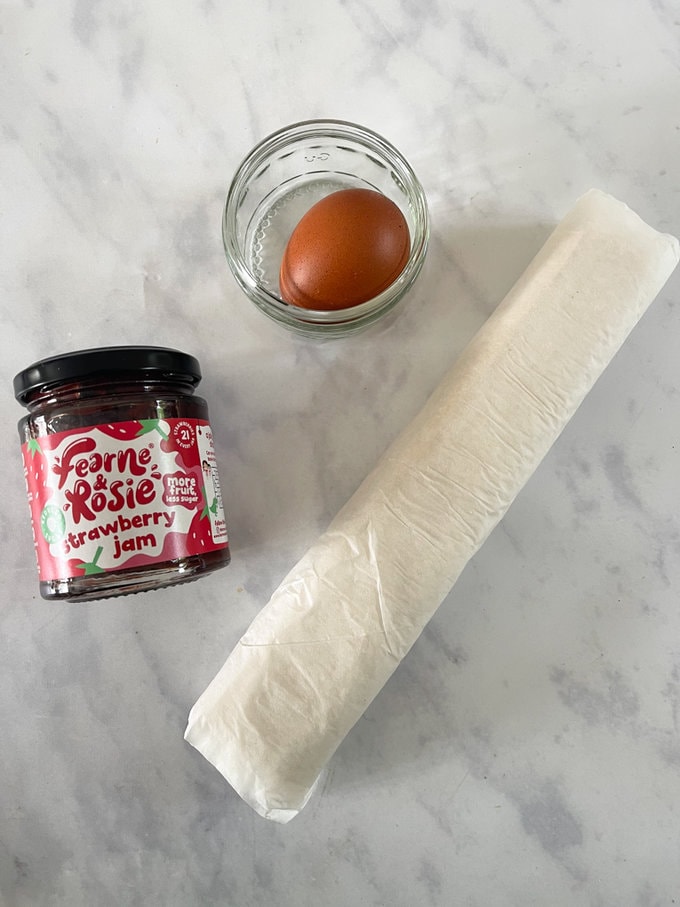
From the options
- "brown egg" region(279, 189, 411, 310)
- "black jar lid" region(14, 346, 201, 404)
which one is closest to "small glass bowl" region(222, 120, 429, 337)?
"brown egg" region(279, 189, 411, 310)

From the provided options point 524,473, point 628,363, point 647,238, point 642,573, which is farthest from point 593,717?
point 647,238

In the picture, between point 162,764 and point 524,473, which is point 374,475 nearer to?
point 524,473

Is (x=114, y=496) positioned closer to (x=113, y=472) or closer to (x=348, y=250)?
(x=113, y=472)

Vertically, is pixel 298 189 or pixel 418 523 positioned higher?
pixel 298 189

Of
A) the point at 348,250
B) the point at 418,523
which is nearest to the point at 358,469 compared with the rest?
the point at 418,523

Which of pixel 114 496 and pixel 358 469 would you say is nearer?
pixel 114 496

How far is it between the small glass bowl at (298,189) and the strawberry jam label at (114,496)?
0.19 metres

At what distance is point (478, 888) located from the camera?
798 mm

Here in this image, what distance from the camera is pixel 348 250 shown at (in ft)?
2.20

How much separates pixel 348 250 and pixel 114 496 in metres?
0.32

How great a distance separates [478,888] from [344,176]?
2.72 feet

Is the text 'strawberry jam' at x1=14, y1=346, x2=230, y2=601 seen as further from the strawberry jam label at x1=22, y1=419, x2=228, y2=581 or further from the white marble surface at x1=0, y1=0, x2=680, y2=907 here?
the white marble surface at x1=0, y1=0, x2=680, y2=907

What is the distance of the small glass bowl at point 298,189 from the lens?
2.38 ft

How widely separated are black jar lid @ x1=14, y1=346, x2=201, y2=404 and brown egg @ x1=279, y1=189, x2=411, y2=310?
0.16 metres
